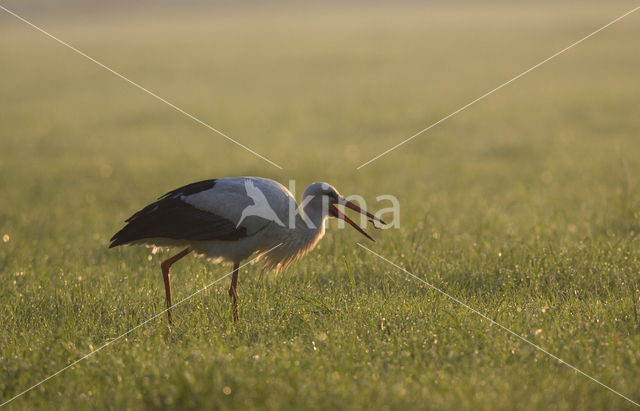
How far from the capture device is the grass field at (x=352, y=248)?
3.62 meters

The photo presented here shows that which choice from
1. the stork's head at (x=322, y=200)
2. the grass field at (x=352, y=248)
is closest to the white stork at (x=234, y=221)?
the stork's head at (x=322, y=200)

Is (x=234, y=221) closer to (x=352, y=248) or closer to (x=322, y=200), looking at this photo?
(x=322, y=200)

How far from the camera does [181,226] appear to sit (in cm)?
491

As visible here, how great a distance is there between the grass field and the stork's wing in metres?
0.48

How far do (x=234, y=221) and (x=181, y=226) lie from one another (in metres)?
0.39

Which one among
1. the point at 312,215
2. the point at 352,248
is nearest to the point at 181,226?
the point at 312,215

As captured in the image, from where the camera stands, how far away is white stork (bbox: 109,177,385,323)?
490 centimetres

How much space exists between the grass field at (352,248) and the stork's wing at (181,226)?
1.57 feet

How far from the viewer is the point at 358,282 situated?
5344mm

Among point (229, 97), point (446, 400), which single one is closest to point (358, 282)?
point (446, 400)

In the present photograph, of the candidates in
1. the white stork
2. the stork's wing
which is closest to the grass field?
the white stork

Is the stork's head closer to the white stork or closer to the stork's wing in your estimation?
the white stork

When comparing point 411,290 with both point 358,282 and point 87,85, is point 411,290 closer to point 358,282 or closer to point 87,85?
point 358,282

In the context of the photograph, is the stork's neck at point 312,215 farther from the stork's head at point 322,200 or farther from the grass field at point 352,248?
the grass field at point 352,248
